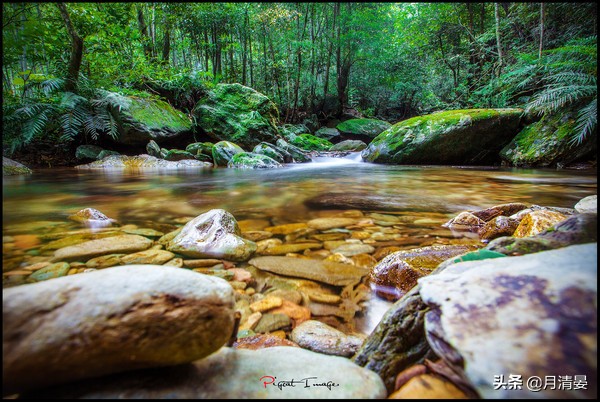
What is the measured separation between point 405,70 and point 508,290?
21016 millimetres

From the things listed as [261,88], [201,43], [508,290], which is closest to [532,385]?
[508,290]

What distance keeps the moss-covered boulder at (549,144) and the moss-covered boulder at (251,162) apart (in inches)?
304

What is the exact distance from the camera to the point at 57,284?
0.78m

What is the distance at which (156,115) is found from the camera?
10.7 m

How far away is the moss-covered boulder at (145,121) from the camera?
949 cm

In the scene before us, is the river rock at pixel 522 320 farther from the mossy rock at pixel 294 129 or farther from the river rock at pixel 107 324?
the mossy rock at pixel 294 129

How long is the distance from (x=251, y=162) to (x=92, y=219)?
280 inches

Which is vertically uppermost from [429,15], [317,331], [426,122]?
[429,15]

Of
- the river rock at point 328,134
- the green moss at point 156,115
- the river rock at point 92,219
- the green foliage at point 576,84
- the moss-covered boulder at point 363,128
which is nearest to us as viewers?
the river rock at point 92,219

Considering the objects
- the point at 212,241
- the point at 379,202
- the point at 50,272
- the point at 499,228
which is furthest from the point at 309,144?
the point at 50,272

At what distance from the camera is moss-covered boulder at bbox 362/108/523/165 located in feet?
28.6

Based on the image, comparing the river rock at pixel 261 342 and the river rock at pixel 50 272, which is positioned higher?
the river rock at pixel 50 272

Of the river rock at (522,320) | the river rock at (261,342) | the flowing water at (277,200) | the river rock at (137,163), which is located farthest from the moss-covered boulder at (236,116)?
the river rock at (522,320)

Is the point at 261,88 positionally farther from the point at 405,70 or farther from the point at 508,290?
the point at 508,290
